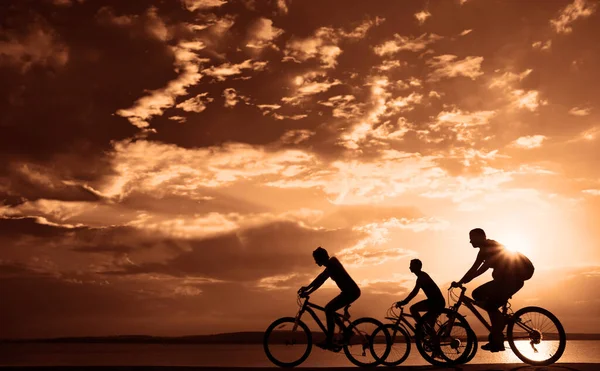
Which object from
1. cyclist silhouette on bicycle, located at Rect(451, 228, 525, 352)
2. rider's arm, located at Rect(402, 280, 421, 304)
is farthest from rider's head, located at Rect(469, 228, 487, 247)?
rider's arm, located at Rect(402, 280, 421, 304)

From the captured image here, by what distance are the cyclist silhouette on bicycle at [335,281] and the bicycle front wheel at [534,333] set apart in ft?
11.9

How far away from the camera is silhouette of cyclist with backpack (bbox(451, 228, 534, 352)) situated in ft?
42.5

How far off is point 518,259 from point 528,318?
134cm

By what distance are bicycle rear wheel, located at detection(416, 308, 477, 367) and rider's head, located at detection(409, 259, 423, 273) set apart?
3.71ft

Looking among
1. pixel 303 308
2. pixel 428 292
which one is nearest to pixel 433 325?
pixel 428 292

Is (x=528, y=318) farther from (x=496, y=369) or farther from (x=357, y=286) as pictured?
(x=357, y=286)

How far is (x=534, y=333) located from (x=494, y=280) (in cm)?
139

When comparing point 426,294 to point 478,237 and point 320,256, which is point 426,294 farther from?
point 320,256

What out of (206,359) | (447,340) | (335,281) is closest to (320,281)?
(335,281)

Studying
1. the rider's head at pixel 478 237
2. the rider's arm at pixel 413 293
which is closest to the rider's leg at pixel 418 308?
the rider's arm at pixel 413 293

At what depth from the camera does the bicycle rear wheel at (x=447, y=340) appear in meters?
13.8

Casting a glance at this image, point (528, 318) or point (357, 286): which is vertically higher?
point (357, 286)

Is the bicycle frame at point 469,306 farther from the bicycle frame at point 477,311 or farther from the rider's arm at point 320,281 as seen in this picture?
the rider's arm at point 320,281

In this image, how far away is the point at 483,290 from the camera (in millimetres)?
13242
